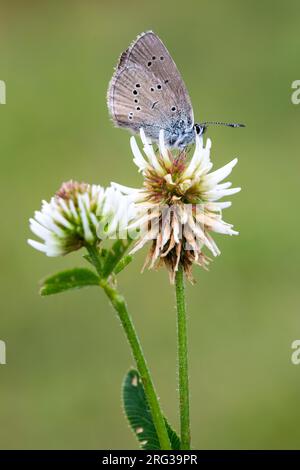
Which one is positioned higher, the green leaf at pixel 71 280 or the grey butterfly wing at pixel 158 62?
the grey butterfly wing at pixel 158 62

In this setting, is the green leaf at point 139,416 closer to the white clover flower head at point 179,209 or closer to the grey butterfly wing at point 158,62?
the white clover flower head at point 179,209

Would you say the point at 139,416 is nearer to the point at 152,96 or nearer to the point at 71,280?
the point at 71,280

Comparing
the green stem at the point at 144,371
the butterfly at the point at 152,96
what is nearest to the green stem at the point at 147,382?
the green stem at the point at 144,371

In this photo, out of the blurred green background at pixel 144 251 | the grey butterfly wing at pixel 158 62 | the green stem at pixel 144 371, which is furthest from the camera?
the blurred green background at pixel 144 251

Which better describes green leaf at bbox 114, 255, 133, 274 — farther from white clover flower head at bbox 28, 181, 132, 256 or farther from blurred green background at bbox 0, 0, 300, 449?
blurred green background at bbox 0, 0, 300, 449

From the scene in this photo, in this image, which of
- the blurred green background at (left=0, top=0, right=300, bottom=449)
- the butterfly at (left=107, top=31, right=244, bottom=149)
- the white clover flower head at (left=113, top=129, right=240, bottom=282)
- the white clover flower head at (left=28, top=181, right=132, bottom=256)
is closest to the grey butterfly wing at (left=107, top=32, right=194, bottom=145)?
the butterfly at (left=107, top=31, right=244, bottom=149)

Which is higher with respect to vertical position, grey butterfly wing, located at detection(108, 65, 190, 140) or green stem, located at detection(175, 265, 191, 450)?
grey butterfly wing, located at detection(108, 65, 190, 140)
